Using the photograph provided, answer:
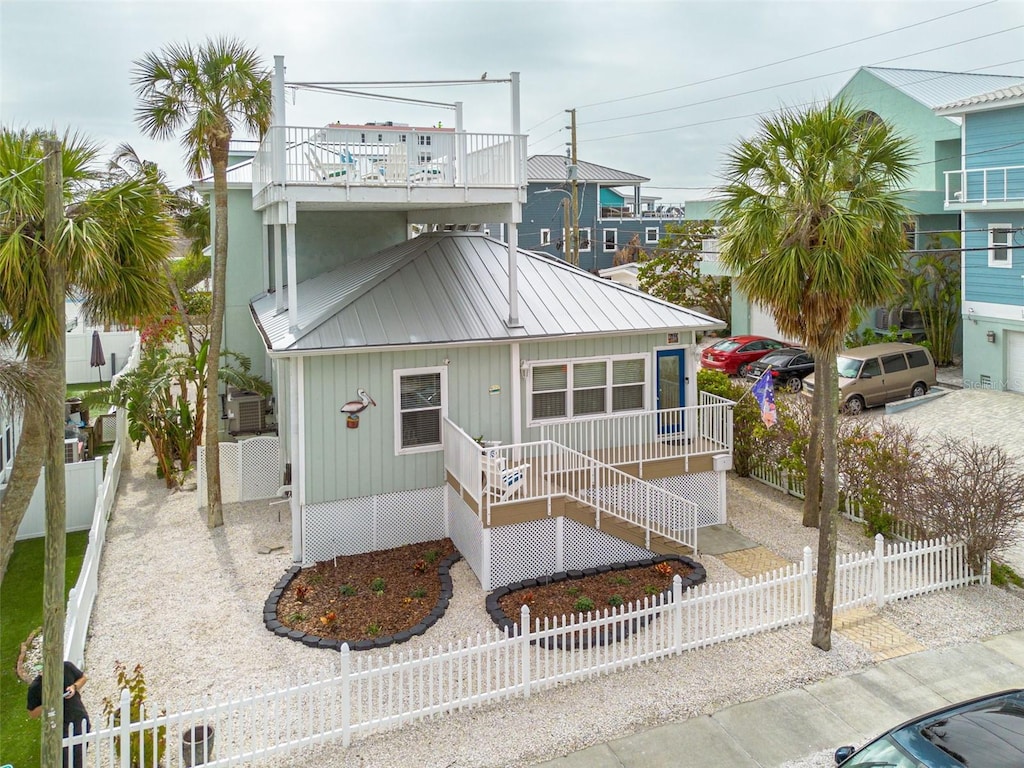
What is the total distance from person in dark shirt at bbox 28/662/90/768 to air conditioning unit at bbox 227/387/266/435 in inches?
495

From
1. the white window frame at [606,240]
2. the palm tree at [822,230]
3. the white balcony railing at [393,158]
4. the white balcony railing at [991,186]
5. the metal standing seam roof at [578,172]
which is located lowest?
the palm tree at [822,230]

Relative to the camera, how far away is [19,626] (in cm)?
1107

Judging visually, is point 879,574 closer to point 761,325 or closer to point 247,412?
point 247,412

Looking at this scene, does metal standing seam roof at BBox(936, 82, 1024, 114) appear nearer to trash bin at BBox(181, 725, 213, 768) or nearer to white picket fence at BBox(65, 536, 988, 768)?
white picket fence at BBox(65, 536, 988, 768)

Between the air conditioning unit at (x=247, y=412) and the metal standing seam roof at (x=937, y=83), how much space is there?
85.2 feet

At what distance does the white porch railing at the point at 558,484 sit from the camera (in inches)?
473

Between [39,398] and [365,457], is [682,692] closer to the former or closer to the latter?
[365,457]

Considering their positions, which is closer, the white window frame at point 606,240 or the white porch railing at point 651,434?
the white porch railing at point 651,434

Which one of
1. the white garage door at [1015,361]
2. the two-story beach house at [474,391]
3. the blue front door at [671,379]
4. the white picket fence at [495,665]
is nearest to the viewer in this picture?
the white picket fence at [495,665]

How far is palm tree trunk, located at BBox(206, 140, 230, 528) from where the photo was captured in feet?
46.5

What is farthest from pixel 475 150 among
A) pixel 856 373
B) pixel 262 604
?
pixel 856 373

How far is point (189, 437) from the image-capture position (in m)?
18.2

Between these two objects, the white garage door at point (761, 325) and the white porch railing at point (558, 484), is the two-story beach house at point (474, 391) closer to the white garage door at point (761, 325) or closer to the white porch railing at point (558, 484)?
the white porch railing at point (558, 484)

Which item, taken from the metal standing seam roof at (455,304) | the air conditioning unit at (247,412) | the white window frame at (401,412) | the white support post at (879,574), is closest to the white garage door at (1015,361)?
the metal standing seam roof at (455,304)
